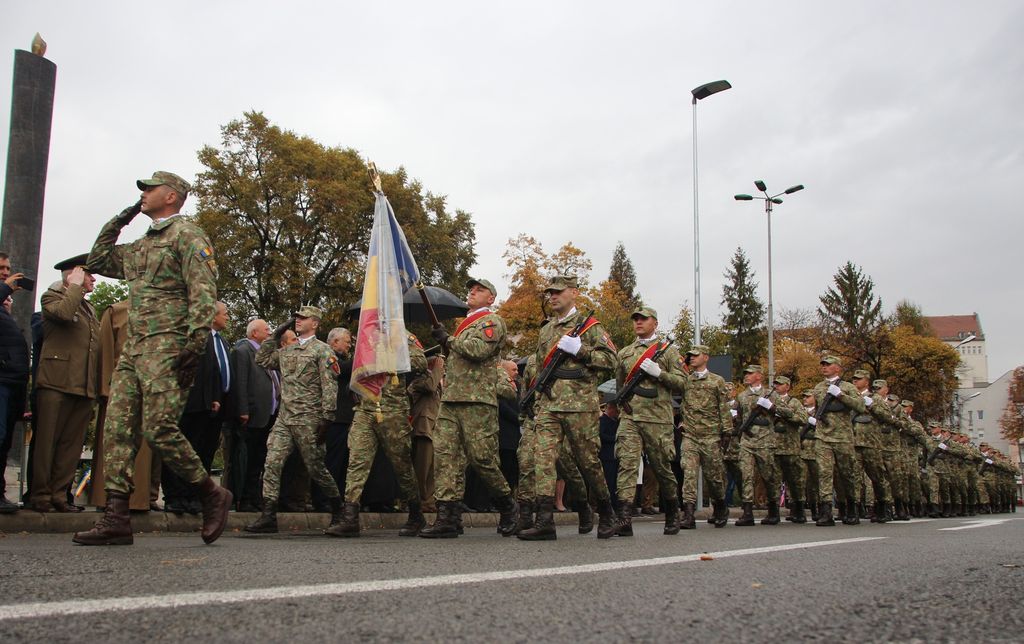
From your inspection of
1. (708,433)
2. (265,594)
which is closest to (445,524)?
(708,433)

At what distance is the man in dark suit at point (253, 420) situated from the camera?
958cm

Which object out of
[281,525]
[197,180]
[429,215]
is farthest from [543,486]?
[429,215]

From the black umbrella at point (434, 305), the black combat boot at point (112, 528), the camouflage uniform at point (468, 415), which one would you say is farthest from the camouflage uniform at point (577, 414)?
the black umbrella at point (434, 305)

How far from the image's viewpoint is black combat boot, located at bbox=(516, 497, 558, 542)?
7363mm

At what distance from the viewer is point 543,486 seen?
7.54 metres

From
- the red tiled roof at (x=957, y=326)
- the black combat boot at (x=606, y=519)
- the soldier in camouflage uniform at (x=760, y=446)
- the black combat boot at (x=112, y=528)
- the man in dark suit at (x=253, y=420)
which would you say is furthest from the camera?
the red tiled roof at (x=957, y=326)

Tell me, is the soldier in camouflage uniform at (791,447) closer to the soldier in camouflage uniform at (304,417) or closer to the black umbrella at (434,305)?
the black umbrella at (434,305)

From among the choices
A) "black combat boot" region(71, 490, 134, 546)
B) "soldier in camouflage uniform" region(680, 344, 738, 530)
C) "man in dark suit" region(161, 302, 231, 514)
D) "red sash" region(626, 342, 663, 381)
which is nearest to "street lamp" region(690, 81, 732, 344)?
"soldier in camouflage uniform" region(680, 344, 738, 530)

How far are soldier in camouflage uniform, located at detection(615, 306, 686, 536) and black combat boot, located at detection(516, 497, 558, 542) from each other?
1.32 m

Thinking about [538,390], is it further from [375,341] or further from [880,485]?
[880,485]

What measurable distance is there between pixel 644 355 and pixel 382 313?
2.69 m

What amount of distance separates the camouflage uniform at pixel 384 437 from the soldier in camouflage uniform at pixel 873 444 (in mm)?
8016

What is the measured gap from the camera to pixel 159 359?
18.9 ft

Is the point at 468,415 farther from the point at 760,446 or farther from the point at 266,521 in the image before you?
the point at 760,446
